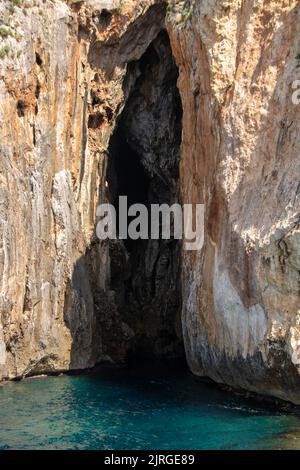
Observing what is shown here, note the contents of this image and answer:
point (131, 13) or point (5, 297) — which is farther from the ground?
point (131, 13)

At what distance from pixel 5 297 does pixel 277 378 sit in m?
12.6

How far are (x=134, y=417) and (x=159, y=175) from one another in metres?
20.0

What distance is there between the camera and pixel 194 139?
106 ft

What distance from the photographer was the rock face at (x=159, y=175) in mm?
25344

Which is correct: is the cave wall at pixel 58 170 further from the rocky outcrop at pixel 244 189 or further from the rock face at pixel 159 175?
the rocky outcrop at pixel 244 189

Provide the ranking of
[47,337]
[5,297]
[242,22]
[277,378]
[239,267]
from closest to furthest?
[277,378], [239,267], [242,22], [5,297], [47,337]

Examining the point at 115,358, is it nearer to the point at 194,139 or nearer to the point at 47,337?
the point at 47,337

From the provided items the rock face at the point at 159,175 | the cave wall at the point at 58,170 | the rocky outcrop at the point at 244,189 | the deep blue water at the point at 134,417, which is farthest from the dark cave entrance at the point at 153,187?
the deep blue water at the point at 134,417

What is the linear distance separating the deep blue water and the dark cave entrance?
948 cm

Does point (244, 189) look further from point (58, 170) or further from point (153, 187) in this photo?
point (153, 187)

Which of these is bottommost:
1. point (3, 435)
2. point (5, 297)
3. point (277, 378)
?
point (3, 435)

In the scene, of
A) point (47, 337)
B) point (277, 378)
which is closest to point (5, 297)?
point (47, 337)

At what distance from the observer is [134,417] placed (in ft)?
82.6

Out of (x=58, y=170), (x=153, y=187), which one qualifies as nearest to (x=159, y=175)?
(x=153, y=187)
